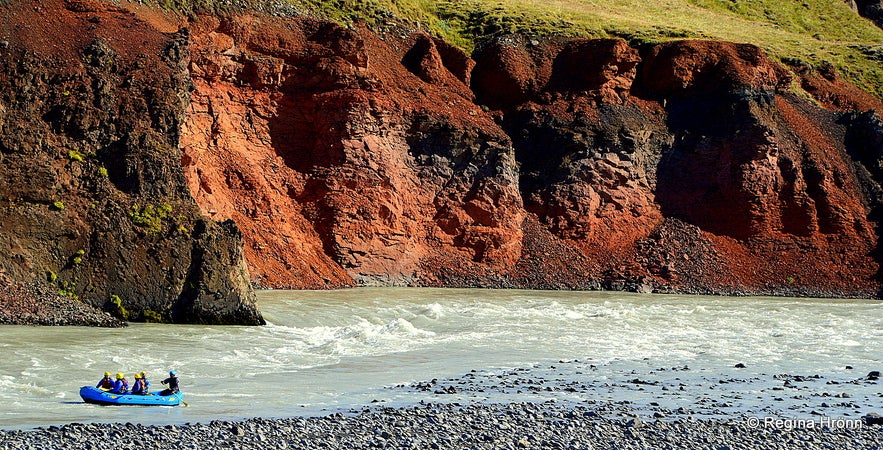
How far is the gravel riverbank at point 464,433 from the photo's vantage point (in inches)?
545

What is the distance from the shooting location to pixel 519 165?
5334 centimetres

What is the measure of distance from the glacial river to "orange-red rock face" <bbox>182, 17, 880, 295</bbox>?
701 centimetres

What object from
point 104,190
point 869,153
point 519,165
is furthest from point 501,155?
point 104,190

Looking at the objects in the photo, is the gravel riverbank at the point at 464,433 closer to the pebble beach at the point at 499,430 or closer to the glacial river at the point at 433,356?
the pebble beach at the point at 499,430

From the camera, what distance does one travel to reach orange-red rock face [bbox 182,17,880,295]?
45.0 metres

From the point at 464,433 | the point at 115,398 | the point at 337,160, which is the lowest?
the point at 115,398

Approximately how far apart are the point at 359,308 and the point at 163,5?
64.0ft

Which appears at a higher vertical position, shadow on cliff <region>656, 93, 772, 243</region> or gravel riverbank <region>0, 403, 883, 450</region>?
shadow on cliff <region>656, 93, 772, 243</region>

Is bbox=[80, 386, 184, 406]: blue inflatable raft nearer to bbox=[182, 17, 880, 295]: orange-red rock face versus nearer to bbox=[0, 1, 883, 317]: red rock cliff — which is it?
bbox=[0, 1, 883, 317]: red rock cliff

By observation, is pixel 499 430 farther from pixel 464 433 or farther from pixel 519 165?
pixel 519 165

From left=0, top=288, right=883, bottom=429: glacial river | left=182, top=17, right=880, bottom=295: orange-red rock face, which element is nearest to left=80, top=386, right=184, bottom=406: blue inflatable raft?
left=0, top=288, right=883, bottom=429: glacial river

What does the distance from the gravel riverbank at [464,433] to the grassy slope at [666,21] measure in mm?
34730

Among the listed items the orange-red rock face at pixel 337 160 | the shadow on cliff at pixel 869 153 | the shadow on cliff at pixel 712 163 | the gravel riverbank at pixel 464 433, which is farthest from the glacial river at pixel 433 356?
the shadow on cliff at pixel 869 153

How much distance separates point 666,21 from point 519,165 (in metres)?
28.9
